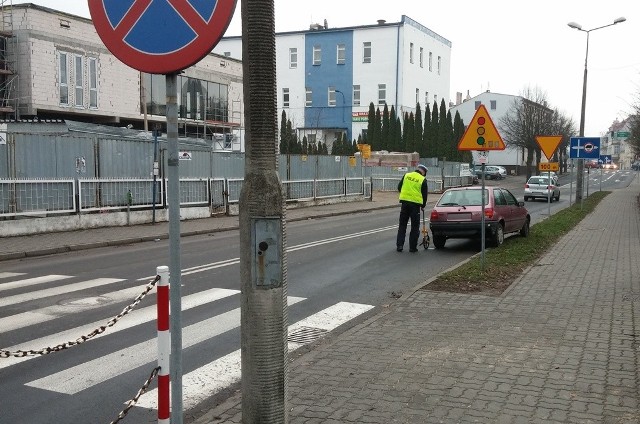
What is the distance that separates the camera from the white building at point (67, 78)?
29.6 m

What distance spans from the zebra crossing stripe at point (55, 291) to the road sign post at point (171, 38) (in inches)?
265

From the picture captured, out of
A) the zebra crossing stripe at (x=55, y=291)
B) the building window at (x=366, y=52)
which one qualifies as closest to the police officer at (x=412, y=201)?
the zebra crossing stripe at (x=55, y=291)

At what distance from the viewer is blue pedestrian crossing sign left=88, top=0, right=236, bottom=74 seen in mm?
2861

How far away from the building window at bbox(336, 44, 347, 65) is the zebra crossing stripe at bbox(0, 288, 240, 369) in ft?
184

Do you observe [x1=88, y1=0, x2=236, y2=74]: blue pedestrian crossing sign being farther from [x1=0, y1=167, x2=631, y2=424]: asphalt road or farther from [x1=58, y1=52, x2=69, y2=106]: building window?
[x1=58, y1=52, x2=69, y2=106]: building window

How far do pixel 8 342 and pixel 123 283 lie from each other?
11.9 feet

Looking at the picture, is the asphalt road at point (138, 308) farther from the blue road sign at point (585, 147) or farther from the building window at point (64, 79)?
the building window at point (64, 79)

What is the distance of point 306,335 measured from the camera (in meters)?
7.30

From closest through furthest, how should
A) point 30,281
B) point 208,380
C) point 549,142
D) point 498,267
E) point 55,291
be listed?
1. point 208,380
2. point 55,291
3. point 30,281
4. point 498,267
5. point 549,142

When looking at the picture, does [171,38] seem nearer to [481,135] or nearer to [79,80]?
[481,135]

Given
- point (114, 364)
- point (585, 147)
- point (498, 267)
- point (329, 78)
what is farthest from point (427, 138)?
point (114, 364)

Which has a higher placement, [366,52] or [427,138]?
[366,52]

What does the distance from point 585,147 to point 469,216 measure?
12913mm

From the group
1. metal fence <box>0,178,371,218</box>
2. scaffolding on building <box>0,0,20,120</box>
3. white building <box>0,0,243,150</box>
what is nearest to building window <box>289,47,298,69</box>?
white building <box>0,0,243,150</box>
